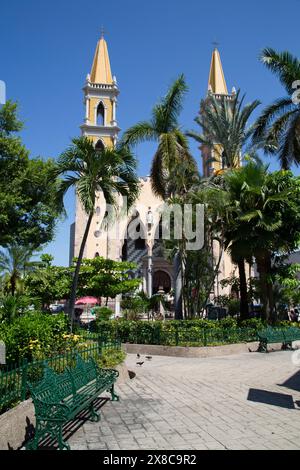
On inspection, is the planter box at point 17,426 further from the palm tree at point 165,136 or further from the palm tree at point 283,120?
the palm tree at point 283,120

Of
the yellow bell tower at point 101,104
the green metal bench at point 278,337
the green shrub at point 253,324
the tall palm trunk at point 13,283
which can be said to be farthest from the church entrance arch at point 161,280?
the green metal bench at point 278,337

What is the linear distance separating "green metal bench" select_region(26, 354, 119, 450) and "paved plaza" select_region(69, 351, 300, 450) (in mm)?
371

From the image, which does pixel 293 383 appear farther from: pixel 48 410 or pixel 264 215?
pixel 264 215

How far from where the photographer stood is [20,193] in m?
22.7

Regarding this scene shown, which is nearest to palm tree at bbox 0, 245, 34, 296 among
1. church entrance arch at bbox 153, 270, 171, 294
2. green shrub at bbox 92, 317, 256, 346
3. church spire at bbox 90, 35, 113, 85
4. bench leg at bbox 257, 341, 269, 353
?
green shrub at bbox 92, 317, 256, 346

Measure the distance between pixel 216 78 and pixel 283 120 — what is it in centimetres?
2643

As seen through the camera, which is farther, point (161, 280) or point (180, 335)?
point (161, 280)

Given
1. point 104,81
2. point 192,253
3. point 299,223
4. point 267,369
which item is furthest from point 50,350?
point 104,81

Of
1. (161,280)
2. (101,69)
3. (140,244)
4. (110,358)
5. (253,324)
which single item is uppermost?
(101,69)

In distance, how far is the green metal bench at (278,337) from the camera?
526 inches

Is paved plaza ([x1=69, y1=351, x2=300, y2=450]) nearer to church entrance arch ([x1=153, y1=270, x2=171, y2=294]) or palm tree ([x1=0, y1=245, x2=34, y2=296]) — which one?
palm tree ([x1=0, y1=245, x2=34, y2=296])

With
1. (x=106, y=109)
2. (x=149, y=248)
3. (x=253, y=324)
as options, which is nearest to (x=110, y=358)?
(x=253, y=324)
